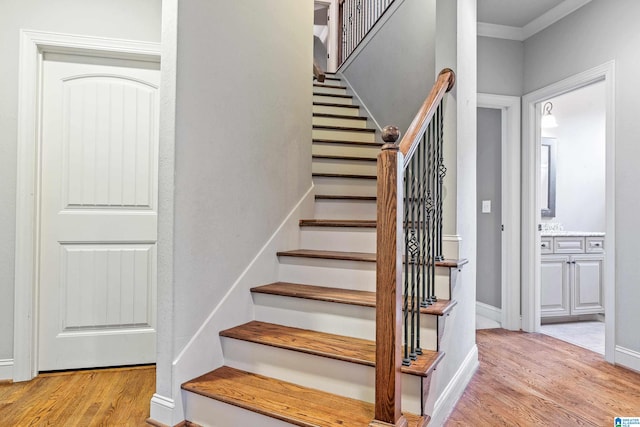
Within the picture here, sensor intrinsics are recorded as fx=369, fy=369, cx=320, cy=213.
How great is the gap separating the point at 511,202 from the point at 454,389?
2.05 m

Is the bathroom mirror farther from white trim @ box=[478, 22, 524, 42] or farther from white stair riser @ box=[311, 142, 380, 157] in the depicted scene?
→ white stair riser @ box=[311, 142, 380, 157]

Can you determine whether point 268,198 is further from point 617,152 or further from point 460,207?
point 617,152

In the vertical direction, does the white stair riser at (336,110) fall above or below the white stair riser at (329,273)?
above

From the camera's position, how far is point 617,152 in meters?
2.64

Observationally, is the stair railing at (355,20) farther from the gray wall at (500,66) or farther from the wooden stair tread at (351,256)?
the wooden stair tread at (351,256)

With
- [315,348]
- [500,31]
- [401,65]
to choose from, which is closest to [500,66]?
[500,31]

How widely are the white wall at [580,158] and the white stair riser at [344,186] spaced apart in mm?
2508

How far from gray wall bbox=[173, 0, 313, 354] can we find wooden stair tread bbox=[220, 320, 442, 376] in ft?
0.85

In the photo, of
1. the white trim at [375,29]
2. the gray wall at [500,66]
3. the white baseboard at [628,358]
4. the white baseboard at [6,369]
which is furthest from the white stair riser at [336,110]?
the white baseboard at [6,369]

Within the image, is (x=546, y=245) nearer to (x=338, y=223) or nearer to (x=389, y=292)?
(x=338, y=223)

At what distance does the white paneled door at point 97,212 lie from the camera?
7.64 feet

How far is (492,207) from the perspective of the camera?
147 inches

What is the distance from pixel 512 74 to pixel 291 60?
2175mm

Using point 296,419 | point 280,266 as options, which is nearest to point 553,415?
point 296,419
